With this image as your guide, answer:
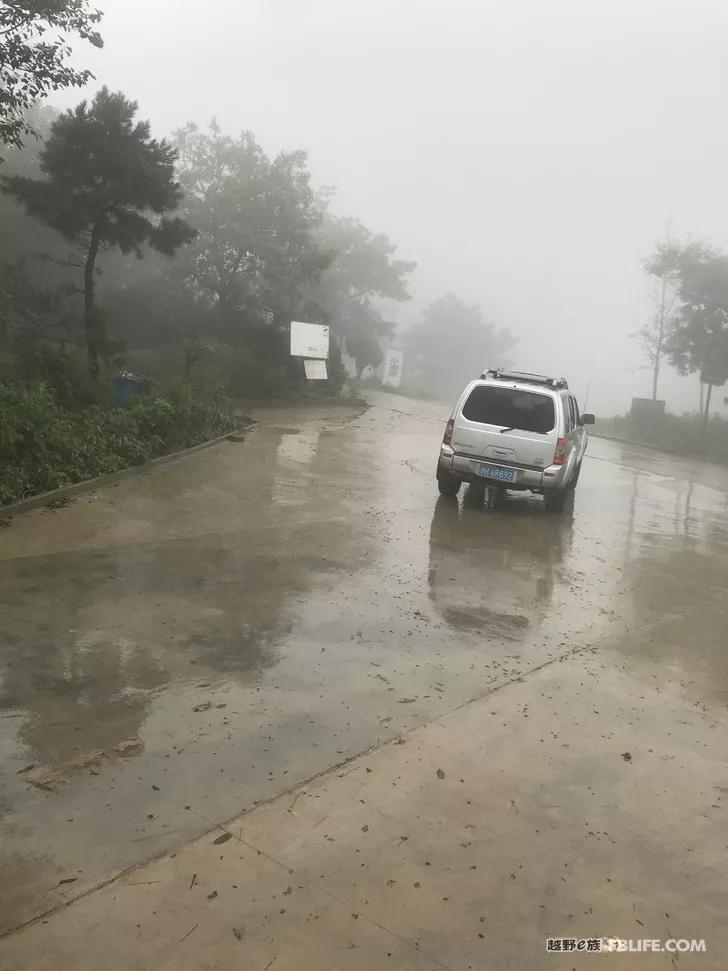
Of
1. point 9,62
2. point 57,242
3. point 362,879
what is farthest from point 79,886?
point 57,242

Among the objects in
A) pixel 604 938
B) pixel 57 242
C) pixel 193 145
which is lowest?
pixel 604 938

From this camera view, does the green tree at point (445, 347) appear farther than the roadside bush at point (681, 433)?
Yes

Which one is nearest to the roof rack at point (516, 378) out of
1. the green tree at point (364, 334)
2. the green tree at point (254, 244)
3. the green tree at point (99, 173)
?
the green tree at point (99, 173)

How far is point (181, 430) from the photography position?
1608cm

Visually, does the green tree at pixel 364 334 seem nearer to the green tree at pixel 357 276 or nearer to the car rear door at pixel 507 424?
the green tree at pixel 357 276

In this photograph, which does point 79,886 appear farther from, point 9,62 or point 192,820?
point 9,62

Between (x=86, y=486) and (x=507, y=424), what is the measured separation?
6.03m

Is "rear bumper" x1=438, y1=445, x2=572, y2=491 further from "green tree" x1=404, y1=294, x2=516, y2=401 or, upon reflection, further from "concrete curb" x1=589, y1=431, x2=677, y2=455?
"green tree" x1=404, y1=294, x2=516, y2=401

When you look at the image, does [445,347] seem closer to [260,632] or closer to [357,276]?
[357,276]

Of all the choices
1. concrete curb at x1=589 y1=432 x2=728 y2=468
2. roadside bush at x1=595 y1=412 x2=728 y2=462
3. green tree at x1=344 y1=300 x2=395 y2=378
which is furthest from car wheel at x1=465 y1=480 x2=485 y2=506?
green tree at x1=344 y1=300 x2=395 y2=378

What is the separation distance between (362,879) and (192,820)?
2.95ft

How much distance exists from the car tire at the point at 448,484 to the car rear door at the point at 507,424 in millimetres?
729

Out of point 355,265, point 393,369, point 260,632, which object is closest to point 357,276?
point 355,265

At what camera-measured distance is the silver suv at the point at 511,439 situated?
1271cm
